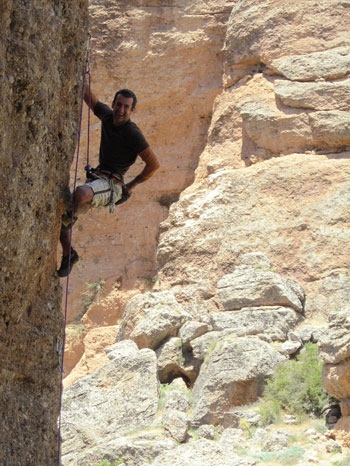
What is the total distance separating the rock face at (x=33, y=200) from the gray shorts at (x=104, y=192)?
706mm

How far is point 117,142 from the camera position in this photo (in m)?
7.49

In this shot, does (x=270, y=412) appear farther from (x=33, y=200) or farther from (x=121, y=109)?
(x=33, y=200)

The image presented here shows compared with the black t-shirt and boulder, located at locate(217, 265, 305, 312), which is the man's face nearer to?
the black t-shirt

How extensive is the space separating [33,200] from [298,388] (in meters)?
8.19

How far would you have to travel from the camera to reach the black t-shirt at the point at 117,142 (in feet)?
24.4

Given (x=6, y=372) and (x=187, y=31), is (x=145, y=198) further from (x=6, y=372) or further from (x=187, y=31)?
(x=6, y=372)

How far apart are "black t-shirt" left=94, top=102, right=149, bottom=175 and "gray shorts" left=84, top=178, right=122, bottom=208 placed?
180 mm

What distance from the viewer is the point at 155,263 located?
797 inches

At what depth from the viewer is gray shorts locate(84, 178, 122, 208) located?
7.01 m

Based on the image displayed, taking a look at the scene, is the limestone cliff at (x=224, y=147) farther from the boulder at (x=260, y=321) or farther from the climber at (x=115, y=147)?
the climber at (x=115, y=147)

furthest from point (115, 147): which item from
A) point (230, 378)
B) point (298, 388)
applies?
point (230, 378)

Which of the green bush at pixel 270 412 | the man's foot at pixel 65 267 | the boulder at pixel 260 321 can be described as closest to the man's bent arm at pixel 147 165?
the man's foot at pixel 65 267

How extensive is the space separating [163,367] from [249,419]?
2.22 m

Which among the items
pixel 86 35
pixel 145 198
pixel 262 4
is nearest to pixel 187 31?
pixel 262 4
